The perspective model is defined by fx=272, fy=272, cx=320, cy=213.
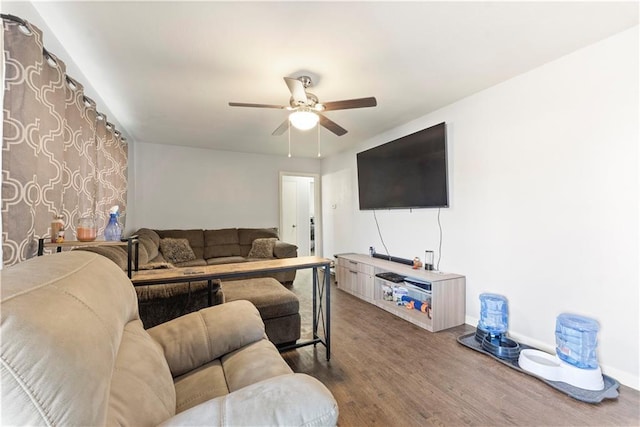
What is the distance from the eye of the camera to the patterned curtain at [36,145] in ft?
4.10

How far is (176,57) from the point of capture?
2100 millimetres

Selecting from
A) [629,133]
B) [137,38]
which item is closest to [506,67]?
[629,133]

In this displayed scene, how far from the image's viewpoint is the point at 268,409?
73 centimetres

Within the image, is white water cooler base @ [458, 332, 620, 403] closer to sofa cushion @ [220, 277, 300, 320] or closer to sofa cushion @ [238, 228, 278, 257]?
sofa cushion @ [220, 277, 300, 320]

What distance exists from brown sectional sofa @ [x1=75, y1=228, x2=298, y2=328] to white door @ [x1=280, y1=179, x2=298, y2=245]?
3.17 ft

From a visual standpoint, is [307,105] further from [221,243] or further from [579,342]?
[221,243]

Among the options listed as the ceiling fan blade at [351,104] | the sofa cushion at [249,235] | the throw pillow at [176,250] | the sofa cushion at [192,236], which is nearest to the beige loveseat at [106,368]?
the ceiling fan blade at [351,104]

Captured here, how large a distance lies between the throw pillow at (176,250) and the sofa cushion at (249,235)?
879 millimetres

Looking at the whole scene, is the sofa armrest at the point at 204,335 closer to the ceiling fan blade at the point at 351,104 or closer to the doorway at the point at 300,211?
the ceiling fan blade at the point at 351,104

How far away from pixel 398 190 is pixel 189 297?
9.00 feet

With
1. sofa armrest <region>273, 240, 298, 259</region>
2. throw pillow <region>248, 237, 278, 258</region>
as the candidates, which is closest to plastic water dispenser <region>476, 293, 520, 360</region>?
sofa armrest <region>273, 240, 298, 259</region>

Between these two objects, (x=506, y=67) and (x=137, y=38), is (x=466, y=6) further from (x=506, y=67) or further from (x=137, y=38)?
(x=137, y=38)

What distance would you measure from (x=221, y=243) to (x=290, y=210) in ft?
6.52

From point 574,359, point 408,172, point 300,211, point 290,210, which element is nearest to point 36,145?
point 408,172
